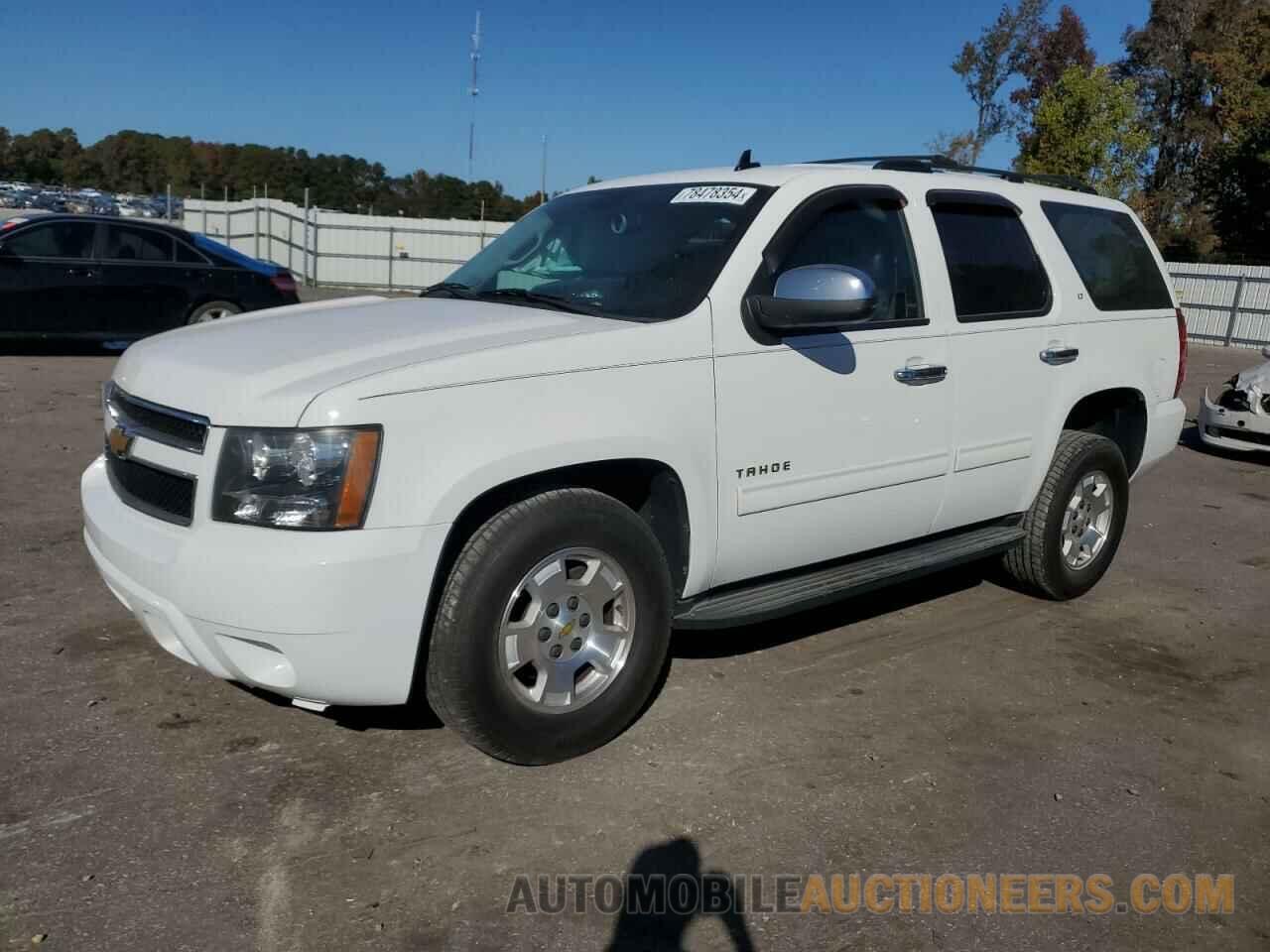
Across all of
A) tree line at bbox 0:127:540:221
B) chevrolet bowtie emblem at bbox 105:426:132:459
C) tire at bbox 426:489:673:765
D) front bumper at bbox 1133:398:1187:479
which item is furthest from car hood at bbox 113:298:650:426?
tree line at bbox 0:127:540:221

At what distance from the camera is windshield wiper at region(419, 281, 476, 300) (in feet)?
14.3

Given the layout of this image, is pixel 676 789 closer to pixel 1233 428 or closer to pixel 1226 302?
pixel 1233 428

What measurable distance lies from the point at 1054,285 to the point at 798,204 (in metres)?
1.61

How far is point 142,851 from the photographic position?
2.97m

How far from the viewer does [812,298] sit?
3.68 m

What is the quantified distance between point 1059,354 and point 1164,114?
48332 millimetres

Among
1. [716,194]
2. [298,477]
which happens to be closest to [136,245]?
[716,194]

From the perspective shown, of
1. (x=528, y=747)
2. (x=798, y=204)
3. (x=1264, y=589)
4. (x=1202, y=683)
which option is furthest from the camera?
(x=1264, y=589)

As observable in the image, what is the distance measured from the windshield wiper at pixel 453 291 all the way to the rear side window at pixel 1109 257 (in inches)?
107

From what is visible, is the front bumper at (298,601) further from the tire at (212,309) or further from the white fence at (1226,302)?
the white fence at (1226,302)

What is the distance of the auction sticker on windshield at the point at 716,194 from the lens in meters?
4.09

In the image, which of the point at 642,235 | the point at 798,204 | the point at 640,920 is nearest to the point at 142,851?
the point at 640,920

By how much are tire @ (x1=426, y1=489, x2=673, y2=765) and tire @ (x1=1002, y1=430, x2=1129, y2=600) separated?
2.32m

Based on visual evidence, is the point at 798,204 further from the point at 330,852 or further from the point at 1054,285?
the point at 330,852
